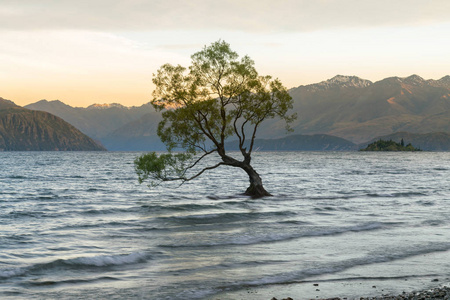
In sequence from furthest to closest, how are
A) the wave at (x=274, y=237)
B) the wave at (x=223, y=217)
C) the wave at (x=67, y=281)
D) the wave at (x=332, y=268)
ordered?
the wave at (x=223, y=217), the wave at (x=274, y=237), the wave at (x=67, y=281), the wave at (x=332, y=268)

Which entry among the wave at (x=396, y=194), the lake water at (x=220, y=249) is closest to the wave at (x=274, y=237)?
the lake water at (x=220, y=249)

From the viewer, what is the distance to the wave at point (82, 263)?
19.5 metres

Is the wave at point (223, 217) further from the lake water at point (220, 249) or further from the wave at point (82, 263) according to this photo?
the wave at point (82, 263)

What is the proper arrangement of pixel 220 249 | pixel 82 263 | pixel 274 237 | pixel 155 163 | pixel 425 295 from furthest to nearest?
pixel 155 163, pixel 274 237, pixel 220 249, pixel 82 263, pixel 425 295

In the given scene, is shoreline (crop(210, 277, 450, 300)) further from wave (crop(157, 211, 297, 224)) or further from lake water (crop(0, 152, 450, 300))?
wave (crop(157, 211, 297, 224))

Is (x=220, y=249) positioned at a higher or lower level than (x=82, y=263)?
lower

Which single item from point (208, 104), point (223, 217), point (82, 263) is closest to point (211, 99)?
point (208, 104)

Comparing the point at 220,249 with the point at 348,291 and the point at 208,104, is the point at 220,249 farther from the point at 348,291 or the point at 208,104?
the point at 208,104

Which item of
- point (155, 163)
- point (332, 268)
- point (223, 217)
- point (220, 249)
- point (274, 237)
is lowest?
point (223, 217)

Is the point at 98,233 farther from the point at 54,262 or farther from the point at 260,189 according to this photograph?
the point at 260,189

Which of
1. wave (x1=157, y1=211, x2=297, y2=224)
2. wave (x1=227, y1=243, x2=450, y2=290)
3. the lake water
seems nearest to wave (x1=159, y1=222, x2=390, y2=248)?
the lake water

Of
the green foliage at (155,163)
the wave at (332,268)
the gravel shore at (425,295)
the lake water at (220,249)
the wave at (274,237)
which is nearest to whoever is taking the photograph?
the gravel shore at (425,295)

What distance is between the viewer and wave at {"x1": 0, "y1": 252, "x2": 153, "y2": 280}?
1947 centimetres

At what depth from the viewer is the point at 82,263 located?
2114 centimetres
